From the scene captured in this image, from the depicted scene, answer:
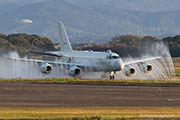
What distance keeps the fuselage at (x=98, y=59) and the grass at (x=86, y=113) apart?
32.7 m

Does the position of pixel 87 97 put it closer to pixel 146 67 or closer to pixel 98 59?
pixel 98 59

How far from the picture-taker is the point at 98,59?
6825 centimetres

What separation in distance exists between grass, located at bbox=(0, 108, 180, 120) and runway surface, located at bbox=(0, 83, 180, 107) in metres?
2.15

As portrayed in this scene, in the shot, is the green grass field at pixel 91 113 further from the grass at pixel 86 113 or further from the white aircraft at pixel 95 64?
the white aircraft at pixel 95 64

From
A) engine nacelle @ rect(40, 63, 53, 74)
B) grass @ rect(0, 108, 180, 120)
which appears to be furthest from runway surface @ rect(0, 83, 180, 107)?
engine nacelle @ rect(40, 63, 53, 74)

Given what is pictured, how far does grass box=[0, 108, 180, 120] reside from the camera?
27469 millimetres

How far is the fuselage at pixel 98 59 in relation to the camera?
64.5 m

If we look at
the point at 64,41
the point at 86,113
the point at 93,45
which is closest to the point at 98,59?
the point at 64,41

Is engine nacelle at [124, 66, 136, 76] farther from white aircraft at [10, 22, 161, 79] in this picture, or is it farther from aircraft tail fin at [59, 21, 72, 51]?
aircraft tail fin at [59, 21, 72, 51]

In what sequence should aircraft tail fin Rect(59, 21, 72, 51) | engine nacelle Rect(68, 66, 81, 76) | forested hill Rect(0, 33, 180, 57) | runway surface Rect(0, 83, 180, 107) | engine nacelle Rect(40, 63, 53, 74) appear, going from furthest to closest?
forested hill Rect(0, 33, 180, 57) < aircraft tail fin Rect(59, 21, 72, 51) < engine nacelle Rect(40, 63, 53, 74) < engine nacelle Rect(68, 66, 81, 76) < runway surface Rect(0, 83, 180, 107)

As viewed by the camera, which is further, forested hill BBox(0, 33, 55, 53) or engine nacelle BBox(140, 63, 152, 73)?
forested hill BBox(0, 33, 55, 53)

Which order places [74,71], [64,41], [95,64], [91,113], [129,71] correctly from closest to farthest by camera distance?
[91,113] → [74,71] → [129,71] → [95,64] → [64,41]

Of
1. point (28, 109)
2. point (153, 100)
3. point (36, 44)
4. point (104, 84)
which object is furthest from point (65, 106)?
point (36, 44)

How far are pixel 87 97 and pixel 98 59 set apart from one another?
30.4m
